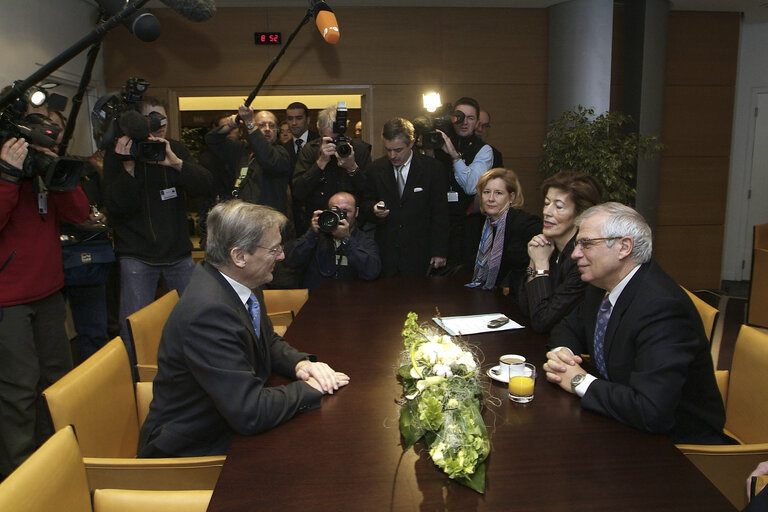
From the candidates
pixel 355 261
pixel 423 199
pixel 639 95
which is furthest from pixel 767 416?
pixel 639 95

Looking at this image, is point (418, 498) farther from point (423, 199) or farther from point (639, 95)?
point (639, 95)

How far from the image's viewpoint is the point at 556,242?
104 inches

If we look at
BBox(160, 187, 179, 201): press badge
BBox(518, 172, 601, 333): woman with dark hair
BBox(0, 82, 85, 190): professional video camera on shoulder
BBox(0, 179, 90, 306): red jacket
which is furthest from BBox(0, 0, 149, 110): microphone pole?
BBox(518, 172, 601, 333): woman with dark hair

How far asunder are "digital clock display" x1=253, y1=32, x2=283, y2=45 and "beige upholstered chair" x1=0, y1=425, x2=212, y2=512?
505cm

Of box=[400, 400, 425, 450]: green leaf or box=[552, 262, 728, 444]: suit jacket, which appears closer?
box=[400, 400, 425, 450]: green leaf

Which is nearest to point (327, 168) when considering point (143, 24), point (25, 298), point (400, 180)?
point (400, 180)

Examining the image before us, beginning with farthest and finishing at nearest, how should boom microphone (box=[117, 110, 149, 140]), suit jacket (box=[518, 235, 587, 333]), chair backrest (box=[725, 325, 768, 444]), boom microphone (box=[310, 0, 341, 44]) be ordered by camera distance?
1. boom microphone (box=[310, 0, 341, 44])
2. boom microphone (box=[117, 110, 149, 140])
3. suit jacket (box=[518, 235, 587, 333])
4. chair backrest (box=[725, 325, 768, 444])

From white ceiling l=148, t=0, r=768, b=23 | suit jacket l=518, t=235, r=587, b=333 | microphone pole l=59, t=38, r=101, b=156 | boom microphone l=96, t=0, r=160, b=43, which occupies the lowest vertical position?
suit jacket l=518, t=235, r=587, b=333

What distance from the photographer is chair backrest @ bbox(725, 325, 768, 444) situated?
1892mm

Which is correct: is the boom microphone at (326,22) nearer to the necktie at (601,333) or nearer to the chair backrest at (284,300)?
the chair backrest at (284,300)

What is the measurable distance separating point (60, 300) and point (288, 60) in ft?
12.2

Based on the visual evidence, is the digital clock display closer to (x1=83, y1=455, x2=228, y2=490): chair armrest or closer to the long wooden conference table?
the long wooden conference table

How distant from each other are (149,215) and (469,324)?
2109 millimetres

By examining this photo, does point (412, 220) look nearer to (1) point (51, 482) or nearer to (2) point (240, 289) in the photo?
(2) point (240, 289)
